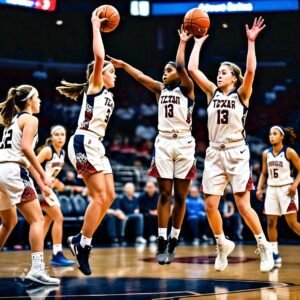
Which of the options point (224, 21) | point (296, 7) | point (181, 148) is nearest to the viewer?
point (181, 148)

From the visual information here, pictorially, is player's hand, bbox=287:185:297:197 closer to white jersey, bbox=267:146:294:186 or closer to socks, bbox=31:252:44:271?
white jersey, bbox=267:146:294:186

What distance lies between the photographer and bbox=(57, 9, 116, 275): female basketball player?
5945 mm

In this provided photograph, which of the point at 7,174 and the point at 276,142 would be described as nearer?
the point at 7,174

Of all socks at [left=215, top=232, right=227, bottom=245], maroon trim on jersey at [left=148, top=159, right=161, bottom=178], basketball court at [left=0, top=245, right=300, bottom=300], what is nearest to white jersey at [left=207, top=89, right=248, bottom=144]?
maroon trim on jersey at [left=148, top=159, right=161, bottom=178]

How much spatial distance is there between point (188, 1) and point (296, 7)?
2.53 metres

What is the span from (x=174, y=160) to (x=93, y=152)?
2.85 ft

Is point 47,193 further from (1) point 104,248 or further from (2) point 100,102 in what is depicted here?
(1) point 104,248

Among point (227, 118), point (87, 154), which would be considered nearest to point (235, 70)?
point (227, 118)

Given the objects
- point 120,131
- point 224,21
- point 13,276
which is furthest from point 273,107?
point 13,276

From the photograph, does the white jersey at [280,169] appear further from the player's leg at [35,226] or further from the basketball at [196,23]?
the player's leg at [35,226]

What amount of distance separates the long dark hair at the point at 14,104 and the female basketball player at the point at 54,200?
6.80ft

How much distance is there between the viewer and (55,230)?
26.5ft

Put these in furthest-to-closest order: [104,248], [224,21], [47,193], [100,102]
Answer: [224,21] < [104,248] < [100,102] < [47,193]

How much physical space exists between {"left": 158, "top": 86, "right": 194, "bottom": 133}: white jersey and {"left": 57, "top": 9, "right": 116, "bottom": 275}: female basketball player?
0.61m
